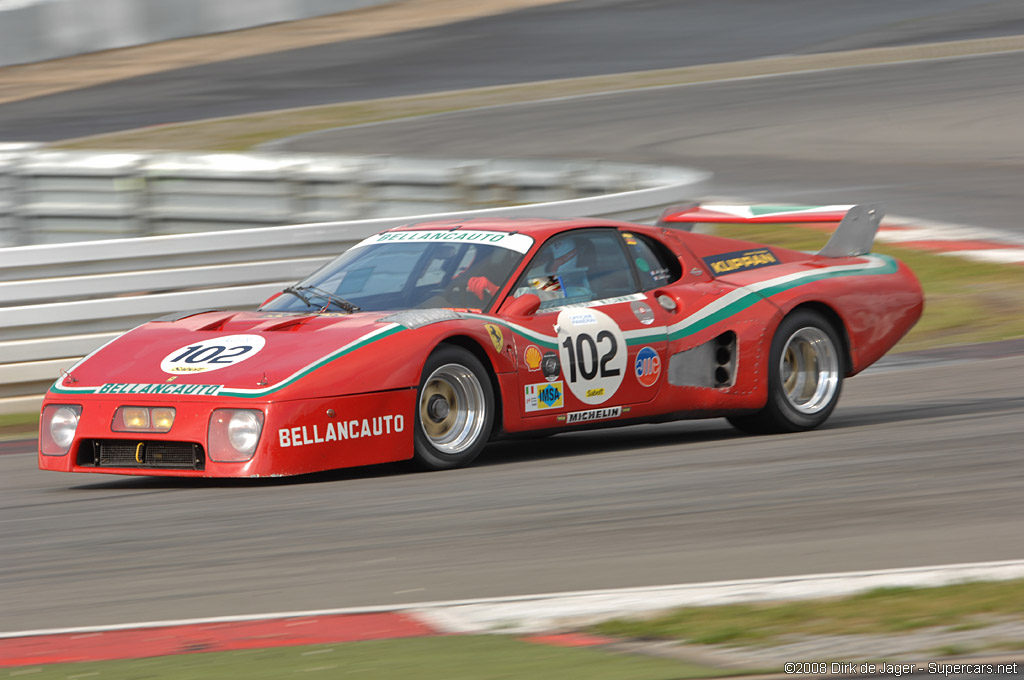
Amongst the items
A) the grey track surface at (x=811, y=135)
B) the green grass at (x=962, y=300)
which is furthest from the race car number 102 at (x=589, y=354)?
the grey track surface at (x=811, y=135)

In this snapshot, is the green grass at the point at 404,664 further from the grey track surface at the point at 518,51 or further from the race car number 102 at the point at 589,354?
the grey track surface at the point at 518,51

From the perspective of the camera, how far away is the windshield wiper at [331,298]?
7645mm

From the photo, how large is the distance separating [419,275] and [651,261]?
1.32 meters

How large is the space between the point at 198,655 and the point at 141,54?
31.5 meters

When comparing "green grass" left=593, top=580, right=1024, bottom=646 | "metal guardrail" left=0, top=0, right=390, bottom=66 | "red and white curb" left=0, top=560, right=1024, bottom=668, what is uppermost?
"metal guardrail" left=0, top=0, right=390, bottom=66

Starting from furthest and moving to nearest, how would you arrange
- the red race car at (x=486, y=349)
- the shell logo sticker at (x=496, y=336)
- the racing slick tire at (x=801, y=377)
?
the racing slick tire at (x=801, y=377) < the shell logo sticker at (x=496, y=336) < the red race car at (x=486, y=349)

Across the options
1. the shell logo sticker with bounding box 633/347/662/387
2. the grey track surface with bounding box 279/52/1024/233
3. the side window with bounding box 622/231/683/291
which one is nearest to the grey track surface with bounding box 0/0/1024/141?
the grey track surface with bounding box 279/52/1024/233

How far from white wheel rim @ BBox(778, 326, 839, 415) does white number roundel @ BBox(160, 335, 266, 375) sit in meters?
3.06

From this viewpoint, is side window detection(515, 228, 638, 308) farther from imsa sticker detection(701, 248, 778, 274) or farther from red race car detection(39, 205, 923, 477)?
imsa sticker detection(701, 248, 778, 274)

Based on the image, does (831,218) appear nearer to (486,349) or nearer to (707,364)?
(707,364)

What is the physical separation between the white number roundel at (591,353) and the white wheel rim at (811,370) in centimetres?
124

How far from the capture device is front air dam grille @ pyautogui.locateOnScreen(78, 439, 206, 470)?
6859mm

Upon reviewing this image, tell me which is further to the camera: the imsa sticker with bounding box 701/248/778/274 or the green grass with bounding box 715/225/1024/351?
the green grass with bounding box 715/225/1024/351

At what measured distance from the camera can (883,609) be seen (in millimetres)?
4445
